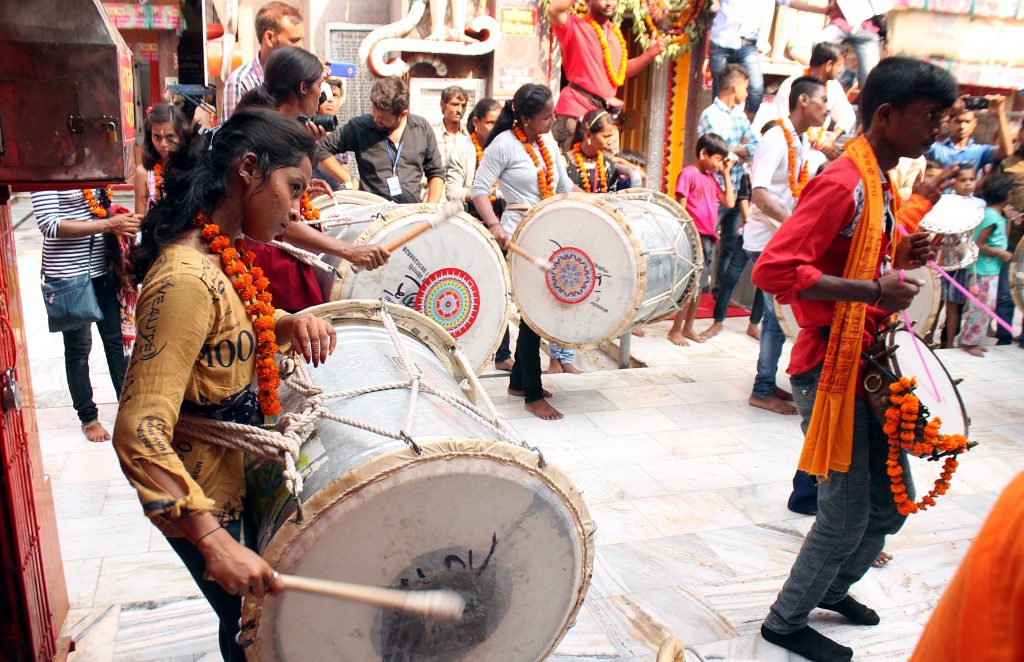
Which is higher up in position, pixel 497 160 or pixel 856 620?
pixel 497 160

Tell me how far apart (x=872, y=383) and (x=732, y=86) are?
15.5ft

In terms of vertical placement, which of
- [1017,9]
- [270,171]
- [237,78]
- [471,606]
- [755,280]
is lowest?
[471,606]

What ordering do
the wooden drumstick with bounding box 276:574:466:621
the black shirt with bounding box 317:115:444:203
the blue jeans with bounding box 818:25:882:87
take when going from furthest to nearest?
the blue jeans with bounding box 818:25:882:87 → the black shirt with bounding box 317:115:444:203 → the wooden drumstick with bounding box 276:574:466:621

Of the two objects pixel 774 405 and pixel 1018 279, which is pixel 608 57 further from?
pixel 1018 279

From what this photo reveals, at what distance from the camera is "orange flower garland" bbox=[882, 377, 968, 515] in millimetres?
2199

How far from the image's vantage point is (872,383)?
2.29 m

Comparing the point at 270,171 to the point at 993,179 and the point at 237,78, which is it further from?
the point at 993,179

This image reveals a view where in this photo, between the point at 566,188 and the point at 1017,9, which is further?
the point at 1017,9

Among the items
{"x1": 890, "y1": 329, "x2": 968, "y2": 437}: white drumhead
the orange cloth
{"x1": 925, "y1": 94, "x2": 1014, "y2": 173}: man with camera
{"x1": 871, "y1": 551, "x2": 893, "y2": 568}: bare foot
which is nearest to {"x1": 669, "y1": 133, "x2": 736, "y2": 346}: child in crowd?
{"x1": 925, "y1": 94, "x2": 1014, "y2": 173}: man with camera

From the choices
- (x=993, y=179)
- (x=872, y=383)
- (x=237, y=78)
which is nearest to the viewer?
(x=872, y=383)

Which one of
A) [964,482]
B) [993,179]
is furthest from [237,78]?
[993,179]

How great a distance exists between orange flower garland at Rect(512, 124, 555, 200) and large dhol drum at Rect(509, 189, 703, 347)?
0.30 meters

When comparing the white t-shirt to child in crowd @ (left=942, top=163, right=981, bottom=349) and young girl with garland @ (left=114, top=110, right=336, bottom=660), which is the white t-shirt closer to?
child in crowd @ (left=942, top=163, right=981, bottom=349)

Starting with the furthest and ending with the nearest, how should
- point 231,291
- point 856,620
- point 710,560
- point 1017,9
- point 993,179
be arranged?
point 1017,9
point 993,179
point 710,560
point 856,620
point 231,291
